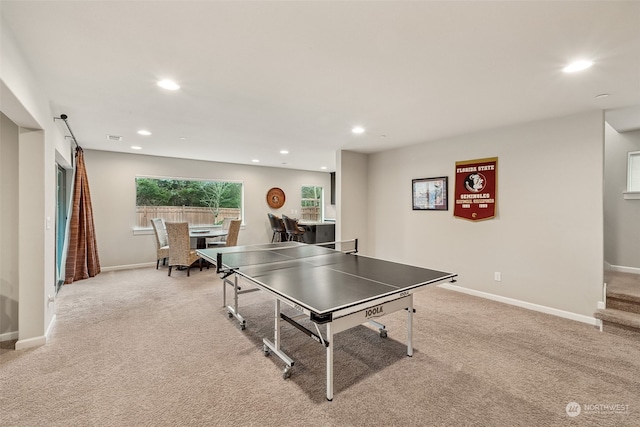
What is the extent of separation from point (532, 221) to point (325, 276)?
2954 mm

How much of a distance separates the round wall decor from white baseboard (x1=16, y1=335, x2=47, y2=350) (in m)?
5.34

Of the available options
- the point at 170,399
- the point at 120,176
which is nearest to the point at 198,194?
the point at 120,176

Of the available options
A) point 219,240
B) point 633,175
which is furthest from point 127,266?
point 633,175

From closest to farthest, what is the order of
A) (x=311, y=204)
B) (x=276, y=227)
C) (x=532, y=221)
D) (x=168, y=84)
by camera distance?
(x=168, y=84)
(x=532, y=221)
(x=276, y=227)
(x=311, y=204)

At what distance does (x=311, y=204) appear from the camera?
8.80 meters

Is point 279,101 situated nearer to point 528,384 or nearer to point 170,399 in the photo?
point 170,399

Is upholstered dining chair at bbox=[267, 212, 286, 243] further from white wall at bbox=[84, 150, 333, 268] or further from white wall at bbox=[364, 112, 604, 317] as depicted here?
white wall at bbox=[364, 112, 604, 317]

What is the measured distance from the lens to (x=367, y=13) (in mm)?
1596

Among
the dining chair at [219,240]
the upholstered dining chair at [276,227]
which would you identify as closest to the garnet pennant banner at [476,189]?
the upholstered dining chair at [276,227]

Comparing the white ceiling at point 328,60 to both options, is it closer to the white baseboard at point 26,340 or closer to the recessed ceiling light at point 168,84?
the recessed ceiling light at point 168,84

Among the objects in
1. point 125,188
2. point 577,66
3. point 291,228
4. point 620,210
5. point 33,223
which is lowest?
point 291,228

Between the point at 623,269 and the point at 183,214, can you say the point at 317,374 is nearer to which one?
the point at 623,269

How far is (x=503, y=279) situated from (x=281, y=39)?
3.96 metres

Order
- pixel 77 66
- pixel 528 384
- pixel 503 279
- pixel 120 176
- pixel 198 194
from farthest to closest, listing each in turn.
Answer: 1. pixel 198 194
2. pixel 120 176
3. pixel 503 279
4. pixel 77 66
5. pixel 528 384
